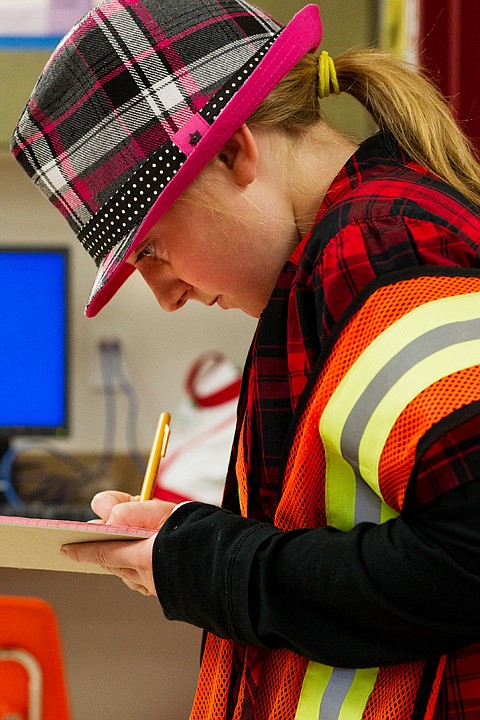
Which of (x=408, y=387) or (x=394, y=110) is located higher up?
(x=394, y=110)

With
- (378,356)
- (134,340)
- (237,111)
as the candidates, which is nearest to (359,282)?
(378,356)

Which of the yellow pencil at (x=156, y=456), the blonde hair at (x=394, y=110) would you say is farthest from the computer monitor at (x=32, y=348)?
the blonde hair at (x=394, y=110)

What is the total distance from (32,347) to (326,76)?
1339 mm

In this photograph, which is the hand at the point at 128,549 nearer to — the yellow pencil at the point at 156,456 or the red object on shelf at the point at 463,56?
the yellow pencil at the point at 156,456

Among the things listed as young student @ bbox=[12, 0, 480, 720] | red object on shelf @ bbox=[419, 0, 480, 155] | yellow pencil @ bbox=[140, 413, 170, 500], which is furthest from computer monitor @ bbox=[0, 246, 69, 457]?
young student @ bbox=[12, 0, 480, 720]

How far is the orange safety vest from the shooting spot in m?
0.50

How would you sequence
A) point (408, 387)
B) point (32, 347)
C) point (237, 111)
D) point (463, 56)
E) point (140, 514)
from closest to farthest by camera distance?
point (408, 387) → point (237, 111) → point (140, 514) → point (463, 56) → point (32, 347)

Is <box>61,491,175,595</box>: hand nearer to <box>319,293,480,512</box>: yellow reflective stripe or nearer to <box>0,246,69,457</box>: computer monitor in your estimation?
<box>319,293,480,512</box>: yellow reflective stripe

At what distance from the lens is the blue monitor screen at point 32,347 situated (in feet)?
6.29

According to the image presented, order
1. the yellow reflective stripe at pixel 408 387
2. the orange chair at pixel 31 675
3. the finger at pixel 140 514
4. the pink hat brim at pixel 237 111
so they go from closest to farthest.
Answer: the yellow reflective stripe at pixel 408 387, the pink hat brim at pixel 237 111, the finger at pixel 140 514, the orange chair at pixel 31 675

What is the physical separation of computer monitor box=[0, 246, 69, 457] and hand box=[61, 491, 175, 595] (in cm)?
112

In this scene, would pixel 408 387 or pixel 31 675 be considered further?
pixel 31 675

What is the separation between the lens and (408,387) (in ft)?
1.65

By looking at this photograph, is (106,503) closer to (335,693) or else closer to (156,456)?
(156,456)
